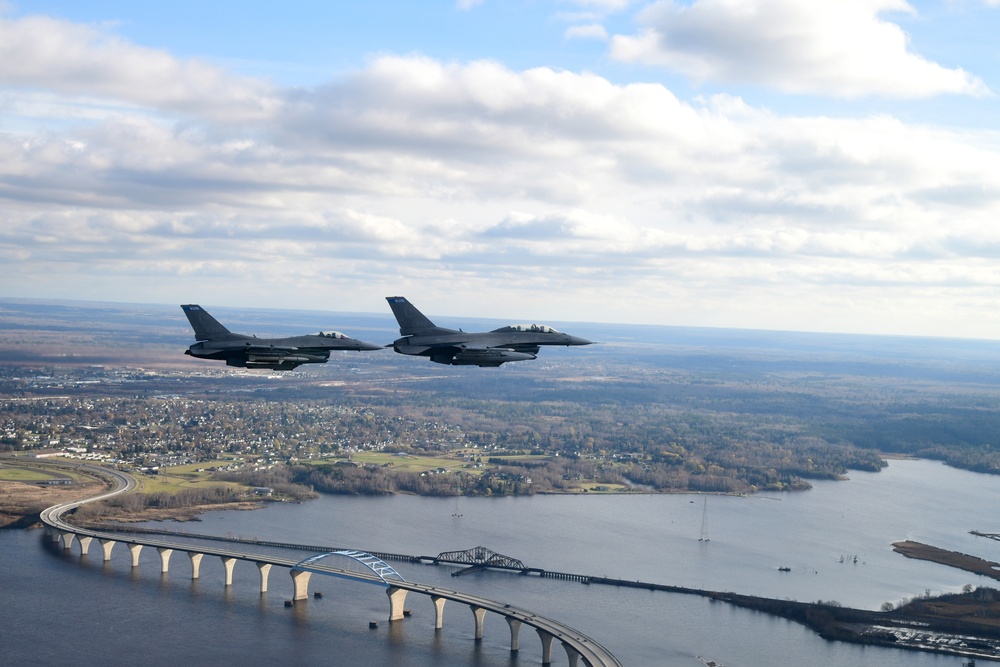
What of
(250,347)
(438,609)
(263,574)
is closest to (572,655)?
(438,609)

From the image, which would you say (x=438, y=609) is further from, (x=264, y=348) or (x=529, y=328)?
(x=264, y=348)

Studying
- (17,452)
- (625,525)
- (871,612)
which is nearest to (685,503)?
(625,525)

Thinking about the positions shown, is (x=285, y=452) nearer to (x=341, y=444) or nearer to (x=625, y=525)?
(x=341, y=444)

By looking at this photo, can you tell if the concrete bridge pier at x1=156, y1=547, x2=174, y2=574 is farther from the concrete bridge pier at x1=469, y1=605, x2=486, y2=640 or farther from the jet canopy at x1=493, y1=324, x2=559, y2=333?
the jet canopy at x1=493, y1=324, x2=559, y2=333

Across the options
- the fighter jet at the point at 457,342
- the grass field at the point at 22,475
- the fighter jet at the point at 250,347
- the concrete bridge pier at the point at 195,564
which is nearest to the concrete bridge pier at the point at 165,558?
the concrete bridge pier at the point at 195,564

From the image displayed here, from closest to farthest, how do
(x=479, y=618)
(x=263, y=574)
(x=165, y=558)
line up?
(x=479, y=618) < (x=263, y=574) < (x=165, y=558)

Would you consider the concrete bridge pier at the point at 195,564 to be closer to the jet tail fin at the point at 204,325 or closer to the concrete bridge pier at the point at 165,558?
the concrete bridge pier at the point at 165,558

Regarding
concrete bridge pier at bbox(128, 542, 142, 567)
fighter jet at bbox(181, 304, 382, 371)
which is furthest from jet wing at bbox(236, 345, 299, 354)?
concrete bridge pier at bbox(128, 542, 142, 567)

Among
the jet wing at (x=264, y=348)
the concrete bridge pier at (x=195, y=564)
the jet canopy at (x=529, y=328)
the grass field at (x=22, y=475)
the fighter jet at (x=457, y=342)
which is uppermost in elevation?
the jet canopy at (x=529, y=328)
